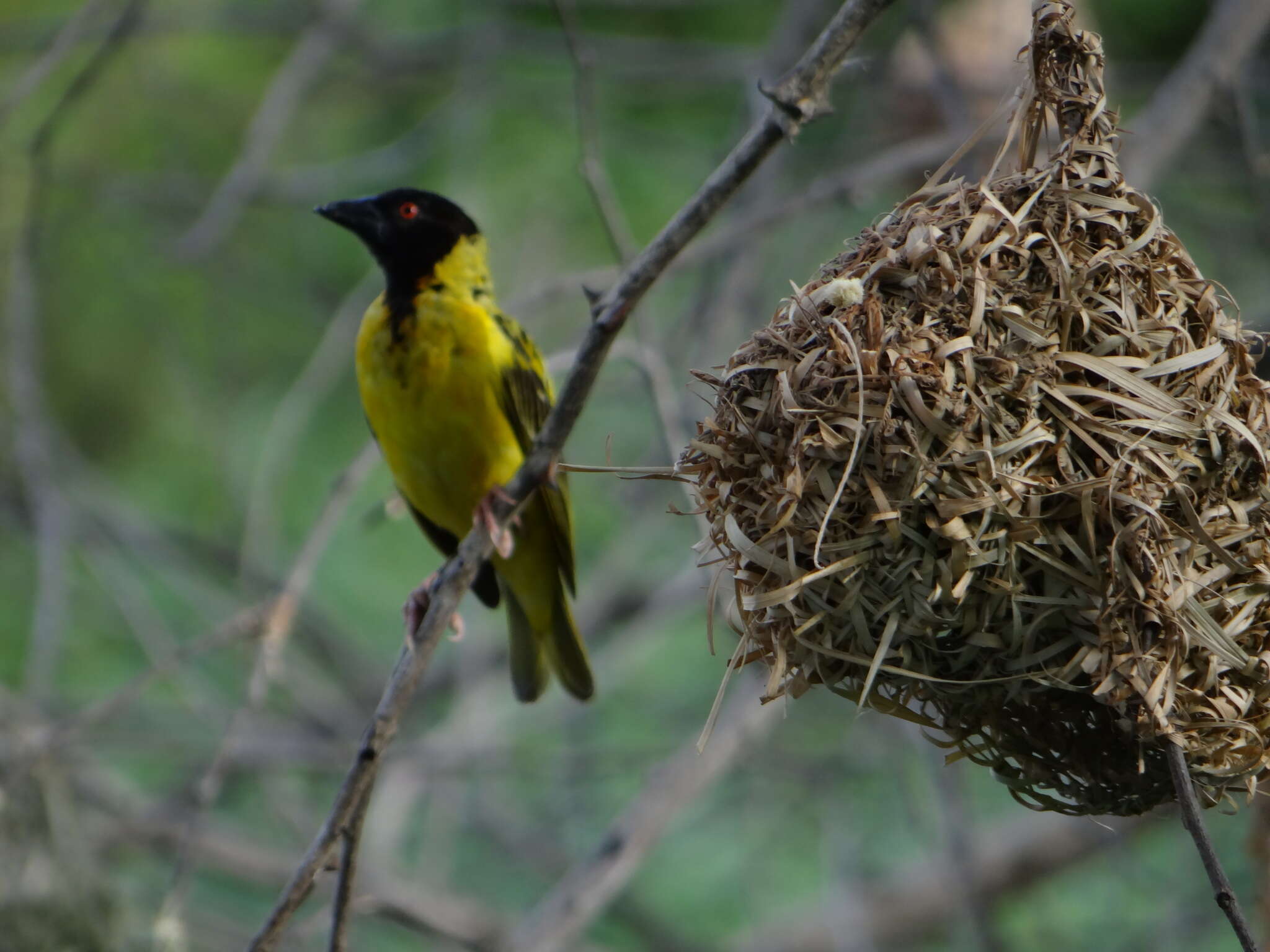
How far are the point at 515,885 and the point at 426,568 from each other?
65.8 inches

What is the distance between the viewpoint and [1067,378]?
66.3 inches

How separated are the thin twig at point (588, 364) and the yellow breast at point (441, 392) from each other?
38.3 inches

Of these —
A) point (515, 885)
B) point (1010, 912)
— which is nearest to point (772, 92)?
point (1010, 912)

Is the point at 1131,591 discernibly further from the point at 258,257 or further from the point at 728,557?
the point at 258,257

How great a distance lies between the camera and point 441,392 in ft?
11.1

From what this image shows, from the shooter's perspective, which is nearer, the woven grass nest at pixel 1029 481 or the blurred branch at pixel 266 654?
the woven grass nest at pixel 1029 481

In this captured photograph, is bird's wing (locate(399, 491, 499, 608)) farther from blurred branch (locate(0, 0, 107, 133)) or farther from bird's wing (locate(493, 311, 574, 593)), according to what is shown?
blurred branch (locate(0, 0, 107, 133))

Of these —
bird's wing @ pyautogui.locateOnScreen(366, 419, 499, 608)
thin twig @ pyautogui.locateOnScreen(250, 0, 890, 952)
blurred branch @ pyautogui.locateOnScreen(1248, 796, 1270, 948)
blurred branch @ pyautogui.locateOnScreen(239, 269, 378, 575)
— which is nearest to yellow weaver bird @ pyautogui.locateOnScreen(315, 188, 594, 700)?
bird's wing @ pyautogui.locateOnScreen(366, 419, 499, 608)

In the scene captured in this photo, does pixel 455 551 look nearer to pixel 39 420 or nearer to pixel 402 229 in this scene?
pixel 402 229

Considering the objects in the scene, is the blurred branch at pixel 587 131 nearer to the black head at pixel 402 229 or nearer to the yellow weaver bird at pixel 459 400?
the yellow weaver bird at pixel 459 400

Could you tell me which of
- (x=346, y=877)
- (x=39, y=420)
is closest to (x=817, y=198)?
(x=346, y=877)

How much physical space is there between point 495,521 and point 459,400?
106 centimetres

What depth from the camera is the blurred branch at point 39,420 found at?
3.59 m

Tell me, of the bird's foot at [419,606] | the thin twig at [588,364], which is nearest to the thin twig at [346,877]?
the thin twig at [588,364]
